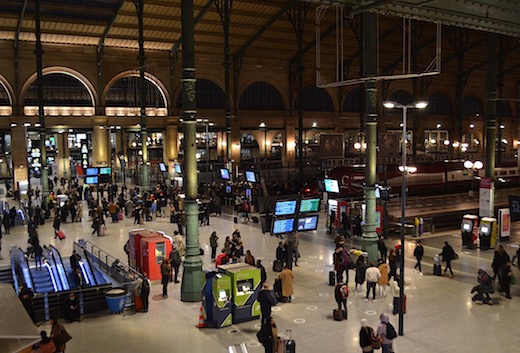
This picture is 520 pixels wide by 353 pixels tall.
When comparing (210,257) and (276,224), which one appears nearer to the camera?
(276,224)

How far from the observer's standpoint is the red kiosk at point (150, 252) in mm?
18422

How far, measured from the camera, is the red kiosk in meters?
18.4

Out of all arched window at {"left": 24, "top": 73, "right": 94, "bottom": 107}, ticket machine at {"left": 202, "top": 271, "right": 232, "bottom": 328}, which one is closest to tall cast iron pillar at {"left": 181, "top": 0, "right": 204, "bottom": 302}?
ticket machine at {"left": 202, "top": 271, "right": 232, "bottom": 328}

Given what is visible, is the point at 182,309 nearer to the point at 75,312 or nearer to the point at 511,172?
the point at 75,312

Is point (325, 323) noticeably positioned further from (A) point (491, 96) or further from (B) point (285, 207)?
(A) point (491, 96)

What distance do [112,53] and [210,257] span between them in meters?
28.6

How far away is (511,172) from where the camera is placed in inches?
1722

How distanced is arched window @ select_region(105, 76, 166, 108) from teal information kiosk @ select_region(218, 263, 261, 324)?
34.9 meters

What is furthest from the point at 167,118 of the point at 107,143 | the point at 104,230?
the point at 104,230

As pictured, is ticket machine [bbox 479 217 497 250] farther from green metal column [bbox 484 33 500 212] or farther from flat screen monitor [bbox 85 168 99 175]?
flat screen monitor [bbox 85 168 99 175]

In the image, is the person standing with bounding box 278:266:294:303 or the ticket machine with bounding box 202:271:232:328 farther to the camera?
the person standing with bounding box 278:266:294:303

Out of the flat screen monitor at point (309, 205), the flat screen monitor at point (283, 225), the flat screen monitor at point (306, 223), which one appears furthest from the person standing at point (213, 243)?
the flat screen monitor at point (309, 205)

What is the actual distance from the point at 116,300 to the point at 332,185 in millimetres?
17061

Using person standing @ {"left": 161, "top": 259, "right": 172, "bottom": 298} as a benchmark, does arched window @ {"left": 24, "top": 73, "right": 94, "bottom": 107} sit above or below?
above
